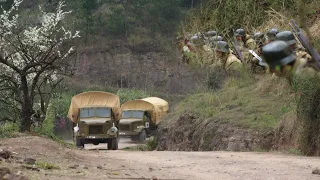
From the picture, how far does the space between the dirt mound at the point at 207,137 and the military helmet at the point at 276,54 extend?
17013mm

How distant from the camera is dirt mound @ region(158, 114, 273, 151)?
23000mm

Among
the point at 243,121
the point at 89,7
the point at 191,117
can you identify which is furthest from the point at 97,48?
the point at 243,121

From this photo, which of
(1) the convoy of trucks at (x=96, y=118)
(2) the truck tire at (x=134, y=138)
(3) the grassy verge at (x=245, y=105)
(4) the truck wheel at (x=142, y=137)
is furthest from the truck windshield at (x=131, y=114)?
(1) the convoy of trucks at (x=96, y=118)

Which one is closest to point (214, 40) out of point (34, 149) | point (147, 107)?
point (34, 149)

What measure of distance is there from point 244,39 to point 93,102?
7593 mm

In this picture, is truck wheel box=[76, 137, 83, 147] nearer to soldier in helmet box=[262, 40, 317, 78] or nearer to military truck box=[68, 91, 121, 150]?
military truck box=[68, 91, 121, 150]

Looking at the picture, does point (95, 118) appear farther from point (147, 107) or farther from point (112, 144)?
point (147, 107)

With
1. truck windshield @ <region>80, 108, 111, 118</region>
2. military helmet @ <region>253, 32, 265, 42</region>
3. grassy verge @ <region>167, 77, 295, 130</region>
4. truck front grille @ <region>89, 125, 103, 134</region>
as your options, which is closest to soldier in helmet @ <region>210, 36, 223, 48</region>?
military helmet @ <region>253, 32, 265, 42</region>

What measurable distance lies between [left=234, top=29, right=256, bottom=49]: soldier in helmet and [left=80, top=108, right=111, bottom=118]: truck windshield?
678 cm

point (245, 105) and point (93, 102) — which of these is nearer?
point (245, 105)

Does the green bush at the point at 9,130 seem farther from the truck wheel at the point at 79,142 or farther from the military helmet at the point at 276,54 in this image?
the military helmet at the point at 276,54

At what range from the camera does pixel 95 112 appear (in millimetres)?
29922

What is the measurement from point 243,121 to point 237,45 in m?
4.74

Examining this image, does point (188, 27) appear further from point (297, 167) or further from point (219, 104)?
point (297, 167)
